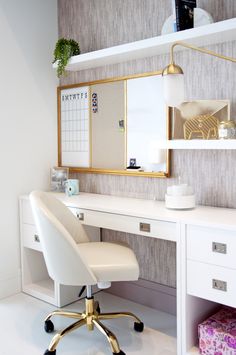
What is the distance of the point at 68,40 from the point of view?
3.03 metres

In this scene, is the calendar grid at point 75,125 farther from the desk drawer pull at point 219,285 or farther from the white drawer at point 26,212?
the desk drawer pull at point 219,285

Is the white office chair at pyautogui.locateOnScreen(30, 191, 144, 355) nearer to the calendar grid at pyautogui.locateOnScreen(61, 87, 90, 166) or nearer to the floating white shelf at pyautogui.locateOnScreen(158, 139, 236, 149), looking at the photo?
the floating white shelf at pyautogui.locateOnScreen(158, 139, 236, 149)

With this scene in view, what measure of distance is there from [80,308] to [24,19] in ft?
7.17

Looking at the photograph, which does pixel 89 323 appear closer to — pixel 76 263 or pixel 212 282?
pixel 76 263

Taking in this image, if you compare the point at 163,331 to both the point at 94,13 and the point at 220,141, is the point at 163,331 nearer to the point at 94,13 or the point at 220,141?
the point at 220,141

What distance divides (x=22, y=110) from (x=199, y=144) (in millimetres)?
1491

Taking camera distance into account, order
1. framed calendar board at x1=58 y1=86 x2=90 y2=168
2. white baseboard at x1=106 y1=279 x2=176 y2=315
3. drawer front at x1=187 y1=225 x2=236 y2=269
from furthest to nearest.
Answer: framed calendar board at x1=58 y1=86 x2=90 y2=168 < white baseboard at x1=106 y1=279 x2=176 y2=315 < drawer front at x1=187 y1=225 x2=236 y2=269

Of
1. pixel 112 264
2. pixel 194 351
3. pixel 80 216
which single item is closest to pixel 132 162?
pixel 80 216

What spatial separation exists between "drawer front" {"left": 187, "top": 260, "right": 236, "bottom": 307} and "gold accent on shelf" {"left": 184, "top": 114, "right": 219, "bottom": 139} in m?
0.78

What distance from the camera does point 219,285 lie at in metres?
1.85

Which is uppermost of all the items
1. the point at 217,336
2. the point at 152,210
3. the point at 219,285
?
the point at 152,210

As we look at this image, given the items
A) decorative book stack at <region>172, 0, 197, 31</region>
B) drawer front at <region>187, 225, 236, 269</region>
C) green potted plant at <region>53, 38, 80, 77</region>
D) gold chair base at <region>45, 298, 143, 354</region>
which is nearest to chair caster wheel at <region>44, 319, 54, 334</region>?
gold chair base at <region>45, 298, 143, 354</region>

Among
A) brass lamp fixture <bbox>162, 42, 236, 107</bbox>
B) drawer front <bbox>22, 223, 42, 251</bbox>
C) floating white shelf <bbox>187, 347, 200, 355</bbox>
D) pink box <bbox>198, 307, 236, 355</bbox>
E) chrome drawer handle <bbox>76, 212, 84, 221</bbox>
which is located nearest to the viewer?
brass lamp fixture <bbox>162, 42, 236, 107</bbox>

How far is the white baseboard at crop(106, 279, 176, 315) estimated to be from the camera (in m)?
2.62
